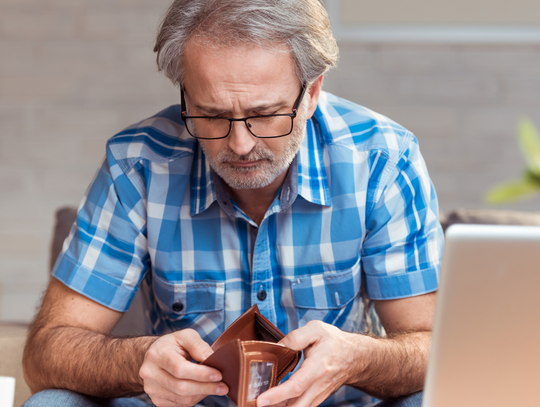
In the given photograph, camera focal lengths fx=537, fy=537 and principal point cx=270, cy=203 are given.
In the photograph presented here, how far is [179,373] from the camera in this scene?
81 cm

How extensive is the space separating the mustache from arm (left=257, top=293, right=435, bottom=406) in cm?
37

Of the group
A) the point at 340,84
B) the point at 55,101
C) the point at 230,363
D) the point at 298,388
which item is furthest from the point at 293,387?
the point at 55,101

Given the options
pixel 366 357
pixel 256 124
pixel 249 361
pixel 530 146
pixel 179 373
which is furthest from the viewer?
pixel 256 124

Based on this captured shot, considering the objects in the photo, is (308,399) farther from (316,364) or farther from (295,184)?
(295,184)

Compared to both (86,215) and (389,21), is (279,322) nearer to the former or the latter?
(86,215)

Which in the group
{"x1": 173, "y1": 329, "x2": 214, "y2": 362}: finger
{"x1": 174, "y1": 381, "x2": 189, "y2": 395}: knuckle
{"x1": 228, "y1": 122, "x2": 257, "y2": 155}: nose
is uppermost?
{"x1": 228, "y1": 122, "x2": 257, "y2": 155}: nose

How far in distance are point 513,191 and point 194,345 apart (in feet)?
1.94

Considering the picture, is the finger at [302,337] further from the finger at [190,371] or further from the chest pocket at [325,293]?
the chest pocket at [325,293]

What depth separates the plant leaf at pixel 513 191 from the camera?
1.29 ft

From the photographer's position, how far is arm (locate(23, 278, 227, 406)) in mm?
838

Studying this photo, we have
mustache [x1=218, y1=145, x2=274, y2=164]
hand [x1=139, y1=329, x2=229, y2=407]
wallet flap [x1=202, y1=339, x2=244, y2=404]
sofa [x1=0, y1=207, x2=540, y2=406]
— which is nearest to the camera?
wallet flap [x1=202, y1=339, x2=244, y2=404]

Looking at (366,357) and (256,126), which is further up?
(256,126)

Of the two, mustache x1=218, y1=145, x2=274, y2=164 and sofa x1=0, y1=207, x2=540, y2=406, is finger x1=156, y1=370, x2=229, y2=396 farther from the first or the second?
sofa x1=0, y1=207, x2=540, y2=406

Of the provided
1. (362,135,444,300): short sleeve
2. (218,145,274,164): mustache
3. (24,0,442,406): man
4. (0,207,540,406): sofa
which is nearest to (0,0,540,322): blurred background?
(0,207,540,406): sofa
